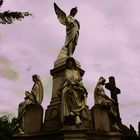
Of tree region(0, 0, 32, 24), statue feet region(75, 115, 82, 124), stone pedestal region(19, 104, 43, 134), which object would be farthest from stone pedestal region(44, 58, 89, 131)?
tree region(0, 0, 32, 24)

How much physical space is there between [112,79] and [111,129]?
3336mm

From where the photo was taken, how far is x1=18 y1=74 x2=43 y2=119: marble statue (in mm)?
10820

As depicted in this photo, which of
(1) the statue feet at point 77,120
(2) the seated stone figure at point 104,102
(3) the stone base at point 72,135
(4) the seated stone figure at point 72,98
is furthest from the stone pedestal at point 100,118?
(1) the statue feet at point 77,120

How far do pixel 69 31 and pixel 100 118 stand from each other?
4159mm

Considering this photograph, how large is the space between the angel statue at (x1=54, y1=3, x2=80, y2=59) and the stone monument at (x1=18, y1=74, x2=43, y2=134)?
7.51ft

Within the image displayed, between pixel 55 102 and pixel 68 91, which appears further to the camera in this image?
pixel 55 102

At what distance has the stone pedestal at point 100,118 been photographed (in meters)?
10.8

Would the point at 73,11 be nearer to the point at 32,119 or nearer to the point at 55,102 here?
the point at 55,102

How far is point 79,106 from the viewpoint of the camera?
10.1 m

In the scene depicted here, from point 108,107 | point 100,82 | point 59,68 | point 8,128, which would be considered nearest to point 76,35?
point 59,68

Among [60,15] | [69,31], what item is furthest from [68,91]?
[60,15]

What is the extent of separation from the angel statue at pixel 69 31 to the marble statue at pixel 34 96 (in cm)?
167

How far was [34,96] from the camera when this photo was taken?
1105 cm

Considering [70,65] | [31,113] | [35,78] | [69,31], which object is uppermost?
[69,31]
